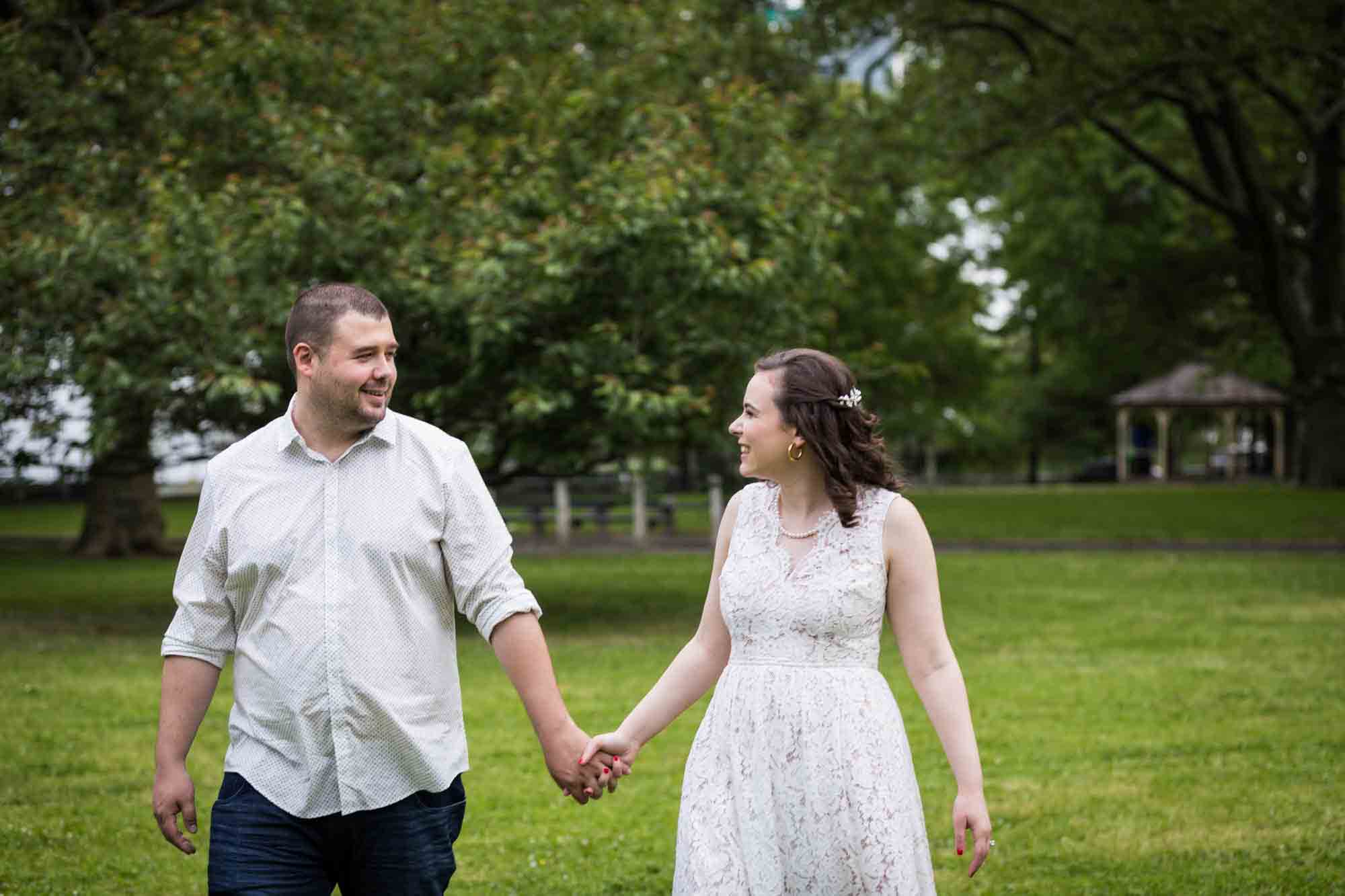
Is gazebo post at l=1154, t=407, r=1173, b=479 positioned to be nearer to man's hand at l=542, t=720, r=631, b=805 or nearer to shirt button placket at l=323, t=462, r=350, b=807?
man's hand at l=542, t=720, r=631, b=805

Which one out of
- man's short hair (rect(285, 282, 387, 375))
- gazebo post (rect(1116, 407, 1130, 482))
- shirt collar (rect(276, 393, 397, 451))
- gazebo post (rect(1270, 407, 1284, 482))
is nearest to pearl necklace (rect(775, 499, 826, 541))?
shirt collar (rect(276, 393, 397, 451))

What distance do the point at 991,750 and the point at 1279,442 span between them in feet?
192

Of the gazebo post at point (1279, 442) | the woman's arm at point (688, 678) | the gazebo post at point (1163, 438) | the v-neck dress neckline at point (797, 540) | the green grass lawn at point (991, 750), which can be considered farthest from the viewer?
the gazebo post at point (1279, 442)

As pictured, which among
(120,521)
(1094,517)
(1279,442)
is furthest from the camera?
(1279,442)

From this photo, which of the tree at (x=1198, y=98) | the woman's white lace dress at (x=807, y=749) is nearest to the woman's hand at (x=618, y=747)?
the woman's white lace dress at (x=807, y=749)

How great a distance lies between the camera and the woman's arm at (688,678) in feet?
14.5

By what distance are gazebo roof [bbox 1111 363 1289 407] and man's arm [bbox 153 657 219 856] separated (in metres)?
59.7

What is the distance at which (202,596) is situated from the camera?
404 centimetres

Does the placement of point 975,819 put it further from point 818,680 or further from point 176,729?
point 176,729

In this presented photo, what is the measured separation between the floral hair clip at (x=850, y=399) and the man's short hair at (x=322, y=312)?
116cm

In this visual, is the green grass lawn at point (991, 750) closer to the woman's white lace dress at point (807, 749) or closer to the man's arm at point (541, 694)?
the man's arm at point (541, 694)

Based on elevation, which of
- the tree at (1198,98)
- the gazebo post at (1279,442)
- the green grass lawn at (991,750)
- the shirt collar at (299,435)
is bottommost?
the green grass lawn at (991,750)

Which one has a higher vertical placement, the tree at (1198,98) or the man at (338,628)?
the tree at (1198,98)

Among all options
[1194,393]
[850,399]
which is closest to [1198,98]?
[850,399]
